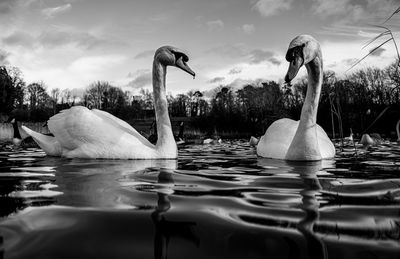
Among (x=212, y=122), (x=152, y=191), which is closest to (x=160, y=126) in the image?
(x=152, y=191)

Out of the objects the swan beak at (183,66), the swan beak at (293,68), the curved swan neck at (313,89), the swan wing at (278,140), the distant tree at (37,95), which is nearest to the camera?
the swan beak at (293,68)

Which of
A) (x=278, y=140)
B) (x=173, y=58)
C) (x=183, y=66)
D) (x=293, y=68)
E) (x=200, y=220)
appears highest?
(x=173, y=58)

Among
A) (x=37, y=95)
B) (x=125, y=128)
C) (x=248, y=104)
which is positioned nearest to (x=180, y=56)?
(x=125, y=128)

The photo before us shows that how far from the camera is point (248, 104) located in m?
70.0

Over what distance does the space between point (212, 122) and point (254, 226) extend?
4727 centimetres

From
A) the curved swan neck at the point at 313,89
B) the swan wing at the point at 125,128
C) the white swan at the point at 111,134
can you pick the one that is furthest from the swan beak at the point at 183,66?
the curved swan neck at the point at 313,89

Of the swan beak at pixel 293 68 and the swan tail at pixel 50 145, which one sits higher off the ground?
the swan beak at pixel 293 68

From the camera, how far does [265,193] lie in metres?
2.61

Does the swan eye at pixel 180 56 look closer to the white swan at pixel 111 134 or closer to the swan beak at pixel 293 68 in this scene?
the white swan at pixel 111 134

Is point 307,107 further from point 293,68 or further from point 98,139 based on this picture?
point 98,139

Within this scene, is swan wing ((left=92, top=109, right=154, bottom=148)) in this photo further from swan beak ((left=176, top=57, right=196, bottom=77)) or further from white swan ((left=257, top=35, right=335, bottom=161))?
white swan ((left=257, top=35, right=335, bottom=161))

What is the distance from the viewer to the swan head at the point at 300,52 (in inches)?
198

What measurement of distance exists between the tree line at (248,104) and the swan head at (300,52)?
1.57 feet

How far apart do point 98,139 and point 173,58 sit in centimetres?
219
